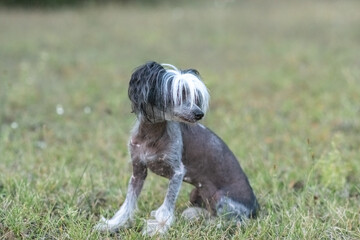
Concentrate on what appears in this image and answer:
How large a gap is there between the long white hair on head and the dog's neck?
31 centimetres

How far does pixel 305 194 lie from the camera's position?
4.61m

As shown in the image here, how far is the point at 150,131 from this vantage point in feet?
12.5

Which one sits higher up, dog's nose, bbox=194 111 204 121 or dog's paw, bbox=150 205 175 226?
dog's nose, bbox=194 111 204 121

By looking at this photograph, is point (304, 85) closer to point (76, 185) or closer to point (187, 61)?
point (187, 61)

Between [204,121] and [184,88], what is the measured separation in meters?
3.65

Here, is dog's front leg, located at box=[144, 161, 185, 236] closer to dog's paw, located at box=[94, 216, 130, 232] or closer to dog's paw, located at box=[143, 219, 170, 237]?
dog's paw, located at box=[143, 219, 170, 237]

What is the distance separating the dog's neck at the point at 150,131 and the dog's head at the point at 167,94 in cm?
17

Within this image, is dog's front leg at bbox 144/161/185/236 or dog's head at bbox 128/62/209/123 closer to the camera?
dog's head at bbox 128/62/209/123

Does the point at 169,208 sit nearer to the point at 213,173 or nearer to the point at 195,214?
the point at 195,214

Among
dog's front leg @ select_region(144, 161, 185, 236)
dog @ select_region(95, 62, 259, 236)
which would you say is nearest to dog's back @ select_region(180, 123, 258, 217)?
dog @ select_region(95, 62, 259, 236)

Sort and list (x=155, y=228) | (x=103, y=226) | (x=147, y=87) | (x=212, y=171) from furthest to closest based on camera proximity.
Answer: (x=212, y=171)
(x=103, y=226)
(x=155, y=228)
(x=147, y=87)

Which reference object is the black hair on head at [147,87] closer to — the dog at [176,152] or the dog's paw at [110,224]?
the dog at [176,152]

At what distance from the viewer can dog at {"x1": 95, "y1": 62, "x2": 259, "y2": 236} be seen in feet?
11.7

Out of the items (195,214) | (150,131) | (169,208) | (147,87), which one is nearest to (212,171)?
(195,214)
